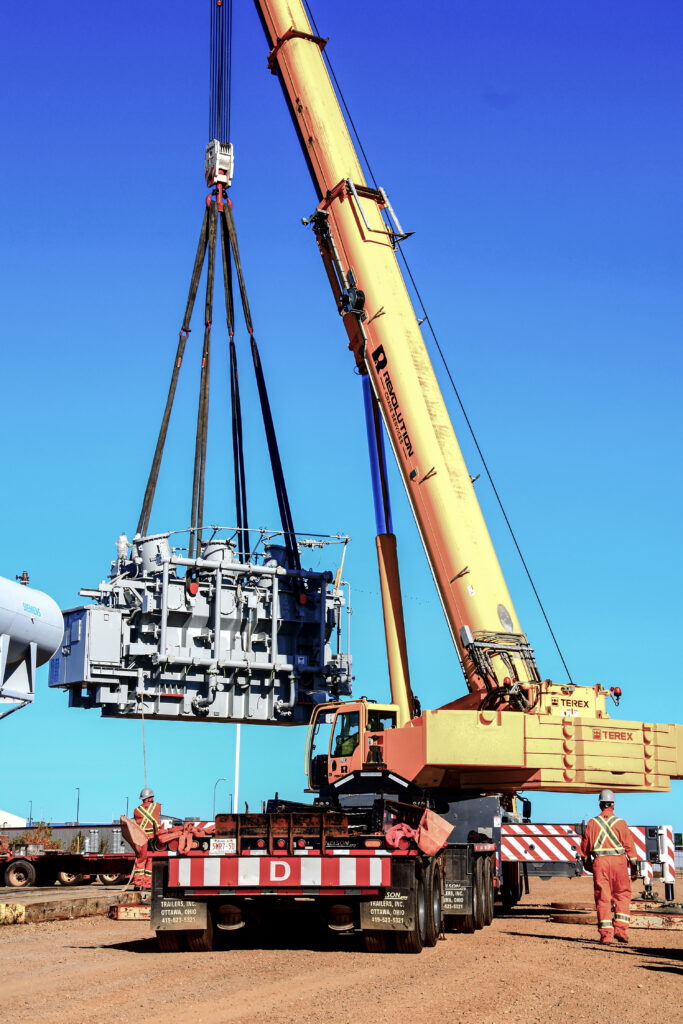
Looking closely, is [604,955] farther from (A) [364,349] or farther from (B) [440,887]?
(A) [364,349]

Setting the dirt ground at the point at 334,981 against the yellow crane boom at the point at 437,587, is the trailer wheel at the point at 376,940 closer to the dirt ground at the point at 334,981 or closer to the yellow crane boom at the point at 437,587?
the dirt ground at the point at 334,981

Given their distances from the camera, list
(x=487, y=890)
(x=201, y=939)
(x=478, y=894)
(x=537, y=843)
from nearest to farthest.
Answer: (x=201, y=939)
(x=478, y=894)
(x=487, y=890)
(x=537, y=843)

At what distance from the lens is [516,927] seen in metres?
17.3

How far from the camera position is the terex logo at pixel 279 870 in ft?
42.2

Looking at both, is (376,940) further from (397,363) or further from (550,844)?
(397,363)

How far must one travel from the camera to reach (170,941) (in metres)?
13.3

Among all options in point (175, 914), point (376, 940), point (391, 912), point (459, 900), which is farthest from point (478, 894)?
point (175, 914)

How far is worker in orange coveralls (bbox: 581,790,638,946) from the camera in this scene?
48.6 ft

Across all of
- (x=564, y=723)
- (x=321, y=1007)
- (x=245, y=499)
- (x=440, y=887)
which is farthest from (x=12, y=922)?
(x=245, y=499)

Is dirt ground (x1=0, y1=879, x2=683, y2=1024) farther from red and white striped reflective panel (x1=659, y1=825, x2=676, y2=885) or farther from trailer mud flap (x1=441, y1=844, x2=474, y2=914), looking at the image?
red and white striped reflective panel (x1=659, y1=825, x2=676, y2=885)

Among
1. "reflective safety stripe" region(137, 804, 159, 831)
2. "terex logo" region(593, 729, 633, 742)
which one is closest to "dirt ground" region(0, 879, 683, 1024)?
"reflective safety stripe" region(137, 804, 159, 831)

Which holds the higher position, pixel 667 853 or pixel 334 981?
pixel 667 853

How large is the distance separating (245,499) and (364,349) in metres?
9.01

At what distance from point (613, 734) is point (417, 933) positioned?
680 centimetres
